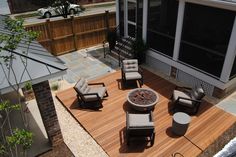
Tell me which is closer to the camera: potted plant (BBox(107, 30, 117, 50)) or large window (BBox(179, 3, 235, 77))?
large window (BBox(179, 3, 235, 77))

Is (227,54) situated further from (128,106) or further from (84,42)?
(84,42)

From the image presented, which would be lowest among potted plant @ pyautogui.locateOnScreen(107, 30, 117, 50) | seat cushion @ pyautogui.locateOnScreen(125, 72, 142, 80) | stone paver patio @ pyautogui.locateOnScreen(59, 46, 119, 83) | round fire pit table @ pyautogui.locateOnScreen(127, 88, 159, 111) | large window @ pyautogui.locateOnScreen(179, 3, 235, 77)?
stone paver patio @ pyautogui.locateOnScreen(59, 46, 119, 83)

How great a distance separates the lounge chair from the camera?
6.97 metres

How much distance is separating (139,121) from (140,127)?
0.40m

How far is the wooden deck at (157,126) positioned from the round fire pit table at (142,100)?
1.79ft

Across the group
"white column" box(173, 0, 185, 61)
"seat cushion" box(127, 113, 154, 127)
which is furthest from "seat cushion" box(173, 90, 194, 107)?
"white column" box(173, 0, 185, 61)

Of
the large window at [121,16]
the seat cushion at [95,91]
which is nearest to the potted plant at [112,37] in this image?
the large window at [121,16]

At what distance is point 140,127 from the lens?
22.9 feet

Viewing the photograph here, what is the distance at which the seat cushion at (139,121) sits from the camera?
708 centimetres

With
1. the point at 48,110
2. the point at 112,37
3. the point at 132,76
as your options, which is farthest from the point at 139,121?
the point at 112,37

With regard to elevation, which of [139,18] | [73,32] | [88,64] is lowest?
[88,64]

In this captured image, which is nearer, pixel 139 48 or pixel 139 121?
pixel 139 121

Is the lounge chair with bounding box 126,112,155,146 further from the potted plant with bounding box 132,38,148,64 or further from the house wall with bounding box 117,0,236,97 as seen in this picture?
the potted plant with bounding box 132,38,148,64

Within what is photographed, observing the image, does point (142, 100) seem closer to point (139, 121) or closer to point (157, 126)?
point (157, 126)
